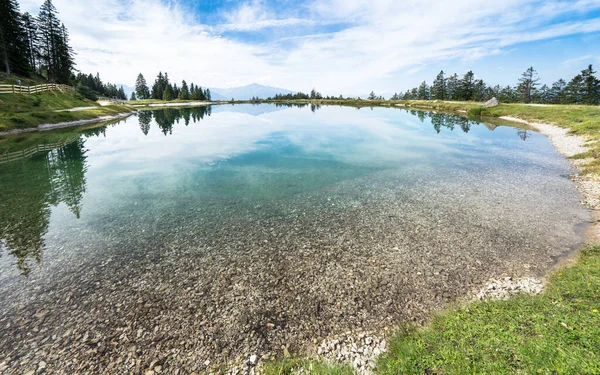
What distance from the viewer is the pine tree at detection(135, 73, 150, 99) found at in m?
185

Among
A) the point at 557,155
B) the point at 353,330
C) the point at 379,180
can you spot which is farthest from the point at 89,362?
the point at 557,155

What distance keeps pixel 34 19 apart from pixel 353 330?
479 ft

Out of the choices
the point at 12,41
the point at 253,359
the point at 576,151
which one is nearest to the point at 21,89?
the point at 12,41

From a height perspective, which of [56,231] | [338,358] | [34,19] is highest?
[34,19]

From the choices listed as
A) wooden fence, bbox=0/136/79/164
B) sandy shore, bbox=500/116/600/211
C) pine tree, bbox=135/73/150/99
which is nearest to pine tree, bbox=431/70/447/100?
sandy shore, bbox=500/116/600/211

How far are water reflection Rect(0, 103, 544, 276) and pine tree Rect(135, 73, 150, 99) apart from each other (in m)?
165

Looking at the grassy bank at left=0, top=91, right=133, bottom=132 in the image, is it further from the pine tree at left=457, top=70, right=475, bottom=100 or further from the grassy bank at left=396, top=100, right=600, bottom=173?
the pine tree at left=457, top=70, right=475, bottom=100

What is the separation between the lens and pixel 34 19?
9019cm

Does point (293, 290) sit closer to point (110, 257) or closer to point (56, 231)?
point (110, 257)

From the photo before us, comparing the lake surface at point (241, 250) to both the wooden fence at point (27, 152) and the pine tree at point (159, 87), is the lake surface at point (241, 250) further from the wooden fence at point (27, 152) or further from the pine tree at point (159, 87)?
the pine tree at point (159, 87)

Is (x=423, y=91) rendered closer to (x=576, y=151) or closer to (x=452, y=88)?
(x=452, y=88)

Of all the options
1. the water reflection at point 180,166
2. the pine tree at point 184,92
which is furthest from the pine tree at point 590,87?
the pine tree at point 184,92

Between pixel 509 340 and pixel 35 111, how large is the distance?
81411 millimetres

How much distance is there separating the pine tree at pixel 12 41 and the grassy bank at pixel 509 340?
117961 mm
